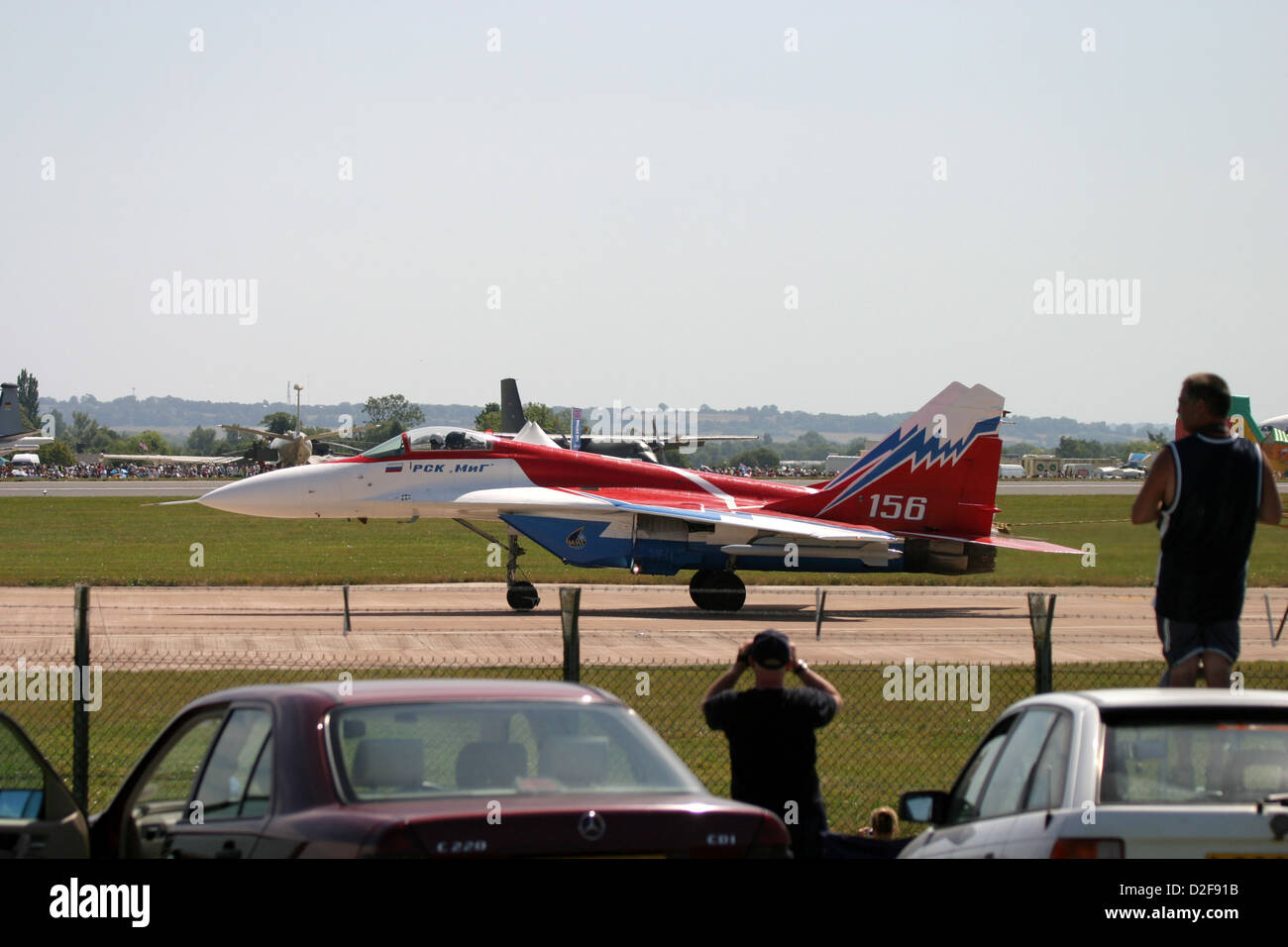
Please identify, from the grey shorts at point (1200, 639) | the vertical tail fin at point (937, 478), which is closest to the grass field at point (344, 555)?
the vertical tail fin at point (937, 478)

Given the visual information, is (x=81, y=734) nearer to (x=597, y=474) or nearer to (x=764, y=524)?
(x=764, y=524)

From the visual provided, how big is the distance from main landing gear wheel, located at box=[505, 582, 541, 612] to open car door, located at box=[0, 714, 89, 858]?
17485 mm

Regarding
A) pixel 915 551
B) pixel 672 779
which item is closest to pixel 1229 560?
pixel 672 779

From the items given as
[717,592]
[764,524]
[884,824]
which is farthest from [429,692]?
[717,592]

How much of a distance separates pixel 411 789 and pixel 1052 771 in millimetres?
2408

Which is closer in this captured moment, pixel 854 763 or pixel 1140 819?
pixel 1140 819

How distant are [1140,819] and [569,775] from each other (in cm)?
202

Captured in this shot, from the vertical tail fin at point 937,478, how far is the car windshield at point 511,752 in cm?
2057

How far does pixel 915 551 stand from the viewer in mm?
25297

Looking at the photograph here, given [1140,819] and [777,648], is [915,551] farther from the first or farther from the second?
[1140,819]

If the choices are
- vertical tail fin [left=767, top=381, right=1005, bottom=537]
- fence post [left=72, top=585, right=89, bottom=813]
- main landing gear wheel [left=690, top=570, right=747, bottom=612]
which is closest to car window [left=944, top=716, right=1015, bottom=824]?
fence post [left=72, top=585, right=89, bottom=813]

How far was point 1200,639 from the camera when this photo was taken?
22.6ft
